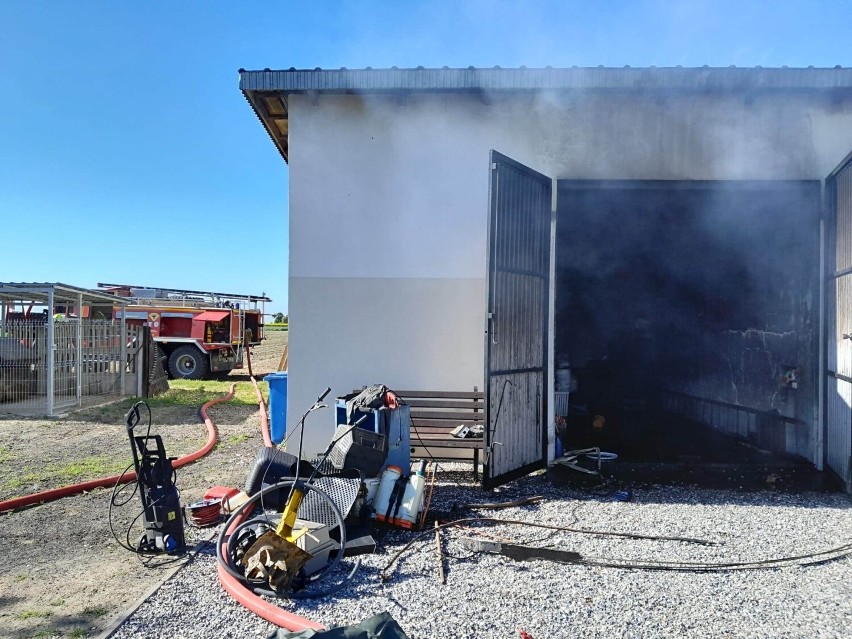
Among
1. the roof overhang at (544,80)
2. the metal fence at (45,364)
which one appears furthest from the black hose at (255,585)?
the metal fence at (45,364)

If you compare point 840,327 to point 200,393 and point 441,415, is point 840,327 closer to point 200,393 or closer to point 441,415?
point 441,415

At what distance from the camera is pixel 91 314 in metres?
13.2

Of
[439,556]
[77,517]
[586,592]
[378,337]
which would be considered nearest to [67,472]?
[77,517]

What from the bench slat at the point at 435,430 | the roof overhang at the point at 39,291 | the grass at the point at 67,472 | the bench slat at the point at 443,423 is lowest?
the grass at the point at 67,472

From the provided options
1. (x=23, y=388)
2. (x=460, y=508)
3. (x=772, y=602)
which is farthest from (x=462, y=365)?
(x=23, y=388)

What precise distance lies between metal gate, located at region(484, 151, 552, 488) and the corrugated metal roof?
3.21 ft

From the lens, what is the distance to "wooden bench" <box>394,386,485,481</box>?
17.4 feet

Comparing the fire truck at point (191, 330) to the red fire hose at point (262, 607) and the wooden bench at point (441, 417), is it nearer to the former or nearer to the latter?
the wooden bench at point (441, 417)

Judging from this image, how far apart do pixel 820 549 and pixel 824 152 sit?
13.5ft

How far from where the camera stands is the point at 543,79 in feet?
17.9

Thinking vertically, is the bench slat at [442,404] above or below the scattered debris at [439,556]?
above

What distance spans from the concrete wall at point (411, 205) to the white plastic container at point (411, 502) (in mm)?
1913

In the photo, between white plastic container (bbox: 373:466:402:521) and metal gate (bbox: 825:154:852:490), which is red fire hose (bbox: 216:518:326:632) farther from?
metal gate (bbox: 825:154:852:490)

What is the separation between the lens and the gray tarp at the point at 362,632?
2.29 meters
